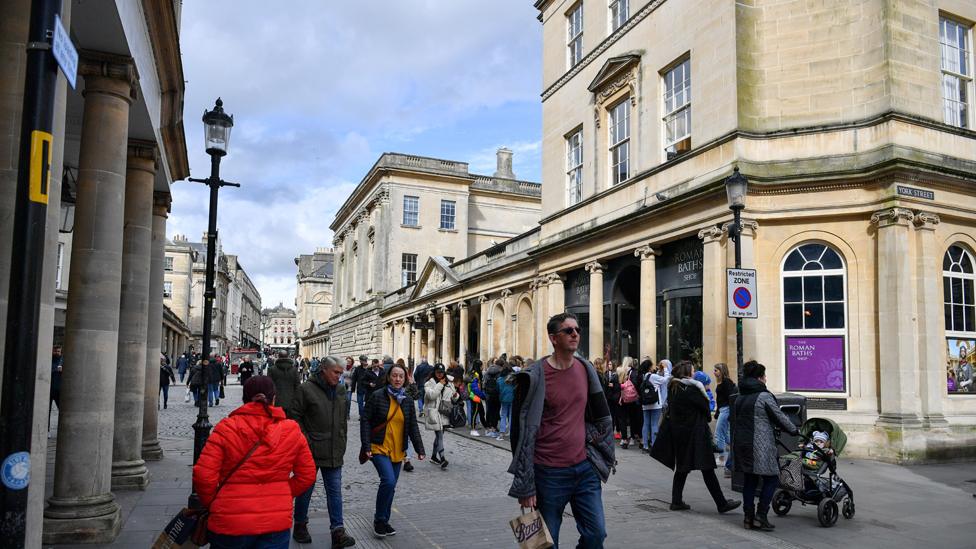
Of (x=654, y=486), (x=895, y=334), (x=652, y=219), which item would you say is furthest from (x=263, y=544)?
(x=652, y=219)

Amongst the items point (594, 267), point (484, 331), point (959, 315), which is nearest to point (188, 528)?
point (959, 315)

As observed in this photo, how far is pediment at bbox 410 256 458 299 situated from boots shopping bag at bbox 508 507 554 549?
33.0 meters

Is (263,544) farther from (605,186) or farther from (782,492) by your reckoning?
(605,186)

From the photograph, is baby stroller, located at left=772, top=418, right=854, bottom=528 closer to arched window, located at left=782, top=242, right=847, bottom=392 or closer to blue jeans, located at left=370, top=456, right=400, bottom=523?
blue jeans, located at left=370, top=456, right=400, bottom=523

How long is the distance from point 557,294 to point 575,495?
20.4m

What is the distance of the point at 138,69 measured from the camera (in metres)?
8.70

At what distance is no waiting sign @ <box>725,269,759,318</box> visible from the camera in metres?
12.1

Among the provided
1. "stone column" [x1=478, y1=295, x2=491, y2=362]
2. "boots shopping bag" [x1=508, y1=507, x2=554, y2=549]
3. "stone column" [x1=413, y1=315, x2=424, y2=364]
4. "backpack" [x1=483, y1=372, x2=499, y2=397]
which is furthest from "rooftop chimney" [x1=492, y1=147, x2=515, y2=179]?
"boots shopping bag" [x1=508, y1=507, x2=554, y2=549]

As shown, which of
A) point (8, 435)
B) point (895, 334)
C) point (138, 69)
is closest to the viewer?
point (8, 435)

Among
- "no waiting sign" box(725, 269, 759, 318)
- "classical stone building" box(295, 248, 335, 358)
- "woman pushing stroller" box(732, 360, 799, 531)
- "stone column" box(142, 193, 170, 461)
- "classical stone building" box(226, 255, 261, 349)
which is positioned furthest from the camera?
"classical stone building" box(226, 255, 261, 349)

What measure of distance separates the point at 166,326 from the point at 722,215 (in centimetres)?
5887

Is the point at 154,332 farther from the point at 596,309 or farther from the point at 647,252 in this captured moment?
the point at 596,309

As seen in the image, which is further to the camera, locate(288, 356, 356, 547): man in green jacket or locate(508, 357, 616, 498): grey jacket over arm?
locate(288, 356, 356, 547): man in green jacket

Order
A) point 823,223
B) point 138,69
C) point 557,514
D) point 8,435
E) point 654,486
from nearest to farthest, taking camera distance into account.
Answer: point 8,435, point 557,514, point 138,69, point 654,486, point 823,223
